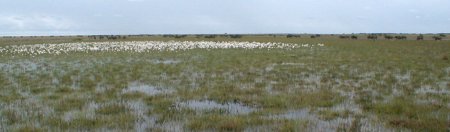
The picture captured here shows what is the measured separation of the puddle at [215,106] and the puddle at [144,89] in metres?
2.07

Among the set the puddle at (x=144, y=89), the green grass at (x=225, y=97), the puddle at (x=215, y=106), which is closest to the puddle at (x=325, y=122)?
the green grass at (x=225, y=97)

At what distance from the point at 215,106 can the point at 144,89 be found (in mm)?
3765

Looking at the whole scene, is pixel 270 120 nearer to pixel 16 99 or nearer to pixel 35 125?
pixel 35 125

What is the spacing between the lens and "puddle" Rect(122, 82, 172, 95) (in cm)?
1287

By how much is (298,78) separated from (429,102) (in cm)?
592

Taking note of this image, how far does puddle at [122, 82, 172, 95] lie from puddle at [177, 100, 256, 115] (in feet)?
6.81

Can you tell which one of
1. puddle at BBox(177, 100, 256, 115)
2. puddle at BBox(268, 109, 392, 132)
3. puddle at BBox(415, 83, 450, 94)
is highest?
puddle at BBox(415, 83, 450, 94)

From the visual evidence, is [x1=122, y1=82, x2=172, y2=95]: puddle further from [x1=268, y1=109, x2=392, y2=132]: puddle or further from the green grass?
[x1=268, y1=109, x2=392, y2=132]: puddle

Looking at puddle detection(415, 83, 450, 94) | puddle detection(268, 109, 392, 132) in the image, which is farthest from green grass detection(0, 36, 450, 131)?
puddle detection(415, 83, 450, 94)

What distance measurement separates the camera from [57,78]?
655 inches

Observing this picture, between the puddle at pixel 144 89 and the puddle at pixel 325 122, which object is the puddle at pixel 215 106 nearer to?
the puddle at pixel 325 122

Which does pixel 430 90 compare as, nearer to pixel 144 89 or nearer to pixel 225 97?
pixel 225 97

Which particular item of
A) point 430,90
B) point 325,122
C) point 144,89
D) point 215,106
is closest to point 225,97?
point 215,106

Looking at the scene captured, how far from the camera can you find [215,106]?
1046 cm
